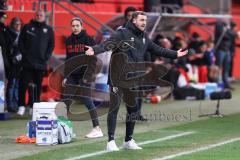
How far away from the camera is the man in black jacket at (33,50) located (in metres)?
16.3

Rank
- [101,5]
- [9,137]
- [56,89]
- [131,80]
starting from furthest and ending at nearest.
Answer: [101,5] < [56,89] < [9,137] < [131,80]

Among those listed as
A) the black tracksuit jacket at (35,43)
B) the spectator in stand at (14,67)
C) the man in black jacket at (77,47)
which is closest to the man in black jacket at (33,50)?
the black tracksuit jacket at (35,43)

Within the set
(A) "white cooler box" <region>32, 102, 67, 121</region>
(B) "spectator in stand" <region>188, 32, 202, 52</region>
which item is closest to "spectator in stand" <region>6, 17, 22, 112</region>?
(A) "white cooler box" <region>32, 102, 67, 121</region>

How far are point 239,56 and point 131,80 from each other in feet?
59.5

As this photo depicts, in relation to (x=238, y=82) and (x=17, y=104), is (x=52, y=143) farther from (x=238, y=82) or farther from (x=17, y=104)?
(x=238, y=82)

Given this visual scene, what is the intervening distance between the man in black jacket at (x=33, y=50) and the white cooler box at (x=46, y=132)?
4.28m

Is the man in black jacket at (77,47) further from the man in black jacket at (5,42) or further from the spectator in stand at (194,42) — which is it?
the spectator in stand at (194,42)

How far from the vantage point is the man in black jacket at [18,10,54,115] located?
16312 mm

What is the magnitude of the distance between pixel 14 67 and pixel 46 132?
4.76 metres

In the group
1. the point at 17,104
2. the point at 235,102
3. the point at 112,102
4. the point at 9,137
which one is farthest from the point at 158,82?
the point at 112,102

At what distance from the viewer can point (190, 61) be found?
23281 mm

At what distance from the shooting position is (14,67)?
16516 millimetres

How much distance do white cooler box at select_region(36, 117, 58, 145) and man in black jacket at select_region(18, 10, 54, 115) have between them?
4280 millimetres

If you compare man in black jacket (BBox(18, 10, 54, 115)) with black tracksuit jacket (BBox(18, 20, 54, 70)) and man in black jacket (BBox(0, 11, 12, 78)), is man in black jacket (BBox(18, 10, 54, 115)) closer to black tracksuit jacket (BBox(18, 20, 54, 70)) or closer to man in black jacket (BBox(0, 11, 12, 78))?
black tracksuit jacket (BBox(18, 20, 54, 70))
